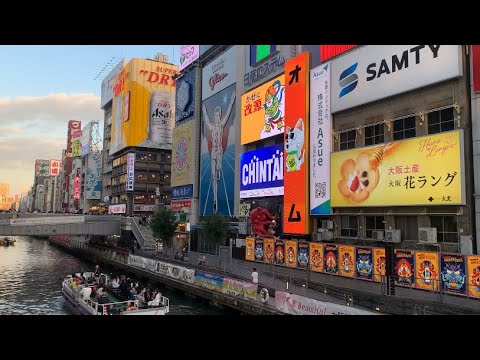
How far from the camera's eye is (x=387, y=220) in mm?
33125

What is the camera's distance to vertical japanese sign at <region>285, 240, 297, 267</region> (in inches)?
1487

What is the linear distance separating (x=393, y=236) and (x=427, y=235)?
9.51ft

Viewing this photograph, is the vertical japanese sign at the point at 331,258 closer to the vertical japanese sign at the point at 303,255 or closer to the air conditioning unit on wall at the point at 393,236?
the vertical japanese sign at the point at 303,255

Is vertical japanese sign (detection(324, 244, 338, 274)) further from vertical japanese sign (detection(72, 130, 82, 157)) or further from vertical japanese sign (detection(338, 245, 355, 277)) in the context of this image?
vertical japanese sign (detection(72, 130, 82, 157))

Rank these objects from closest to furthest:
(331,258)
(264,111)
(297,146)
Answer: (331,258)
(297,146)
(264,111)

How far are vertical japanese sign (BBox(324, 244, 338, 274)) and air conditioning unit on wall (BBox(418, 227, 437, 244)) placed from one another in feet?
19.8

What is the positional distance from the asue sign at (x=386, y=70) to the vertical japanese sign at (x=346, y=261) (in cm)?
1228

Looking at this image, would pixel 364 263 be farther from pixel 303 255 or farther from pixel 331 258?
pixel 303 255

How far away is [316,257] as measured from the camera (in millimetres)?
34688

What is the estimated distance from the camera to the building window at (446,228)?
93.8 ft

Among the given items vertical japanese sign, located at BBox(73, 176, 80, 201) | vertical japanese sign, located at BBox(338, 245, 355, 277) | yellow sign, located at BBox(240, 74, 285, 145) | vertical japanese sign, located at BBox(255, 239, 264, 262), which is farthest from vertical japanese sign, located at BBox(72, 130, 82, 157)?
vertical japanese sign, located at BBox(338, 245, 355, 277)

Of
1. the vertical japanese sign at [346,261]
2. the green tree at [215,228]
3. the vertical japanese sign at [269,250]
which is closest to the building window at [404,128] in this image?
the vertical japanese sign at [346,261]

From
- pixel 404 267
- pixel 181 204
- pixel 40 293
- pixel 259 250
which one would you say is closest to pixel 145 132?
pixel 181 204
